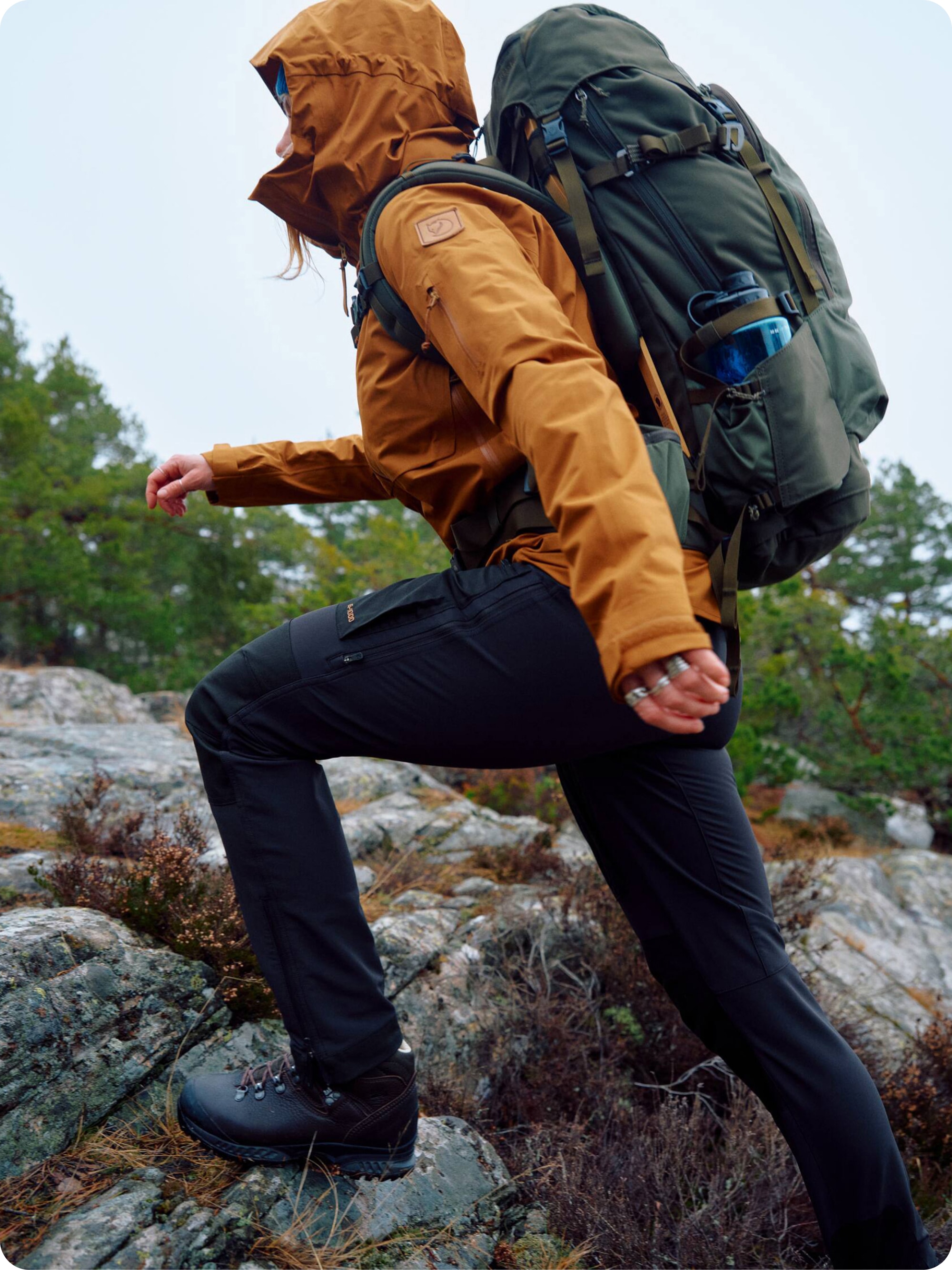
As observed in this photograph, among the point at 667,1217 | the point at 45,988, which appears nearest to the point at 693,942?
the point at 667,1217

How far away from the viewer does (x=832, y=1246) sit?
1556 mm

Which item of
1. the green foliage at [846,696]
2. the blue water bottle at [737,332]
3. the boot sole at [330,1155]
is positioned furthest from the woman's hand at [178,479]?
the green foliage at [846,696]

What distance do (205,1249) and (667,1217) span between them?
3.86 ft

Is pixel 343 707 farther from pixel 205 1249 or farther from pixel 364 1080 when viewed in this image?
pixel 205 1249

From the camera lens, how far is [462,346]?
4.42ft

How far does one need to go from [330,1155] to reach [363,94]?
223 cm

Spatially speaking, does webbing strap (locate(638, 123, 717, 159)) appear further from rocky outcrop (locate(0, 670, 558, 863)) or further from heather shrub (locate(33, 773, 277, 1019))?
rocky outcrop (locate(0, 670, 558, 863))

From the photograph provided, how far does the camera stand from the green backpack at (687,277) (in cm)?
149

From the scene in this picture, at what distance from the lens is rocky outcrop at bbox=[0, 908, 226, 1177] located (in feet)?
6.24

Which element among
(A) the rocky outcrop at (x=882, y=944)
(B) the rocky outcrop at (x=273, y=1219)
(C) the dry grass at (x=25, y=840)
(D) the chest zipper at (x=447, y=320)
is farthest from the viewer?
(A) the rocky outcrop at (x=882, y=944)

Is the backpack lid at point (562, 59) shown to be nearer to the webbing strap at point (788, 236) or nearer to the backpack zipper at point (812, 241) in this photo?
the webbing strap at point (788, 236)

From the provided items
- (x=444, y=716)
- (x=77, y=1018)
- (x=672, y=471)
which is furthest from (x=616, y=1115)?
(x=672, y=471)

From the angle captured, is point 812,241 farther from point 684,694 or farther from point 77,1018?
point 77,1018

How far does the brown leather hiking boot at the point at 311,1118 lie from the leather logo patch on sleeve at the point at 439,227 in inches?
62.8
